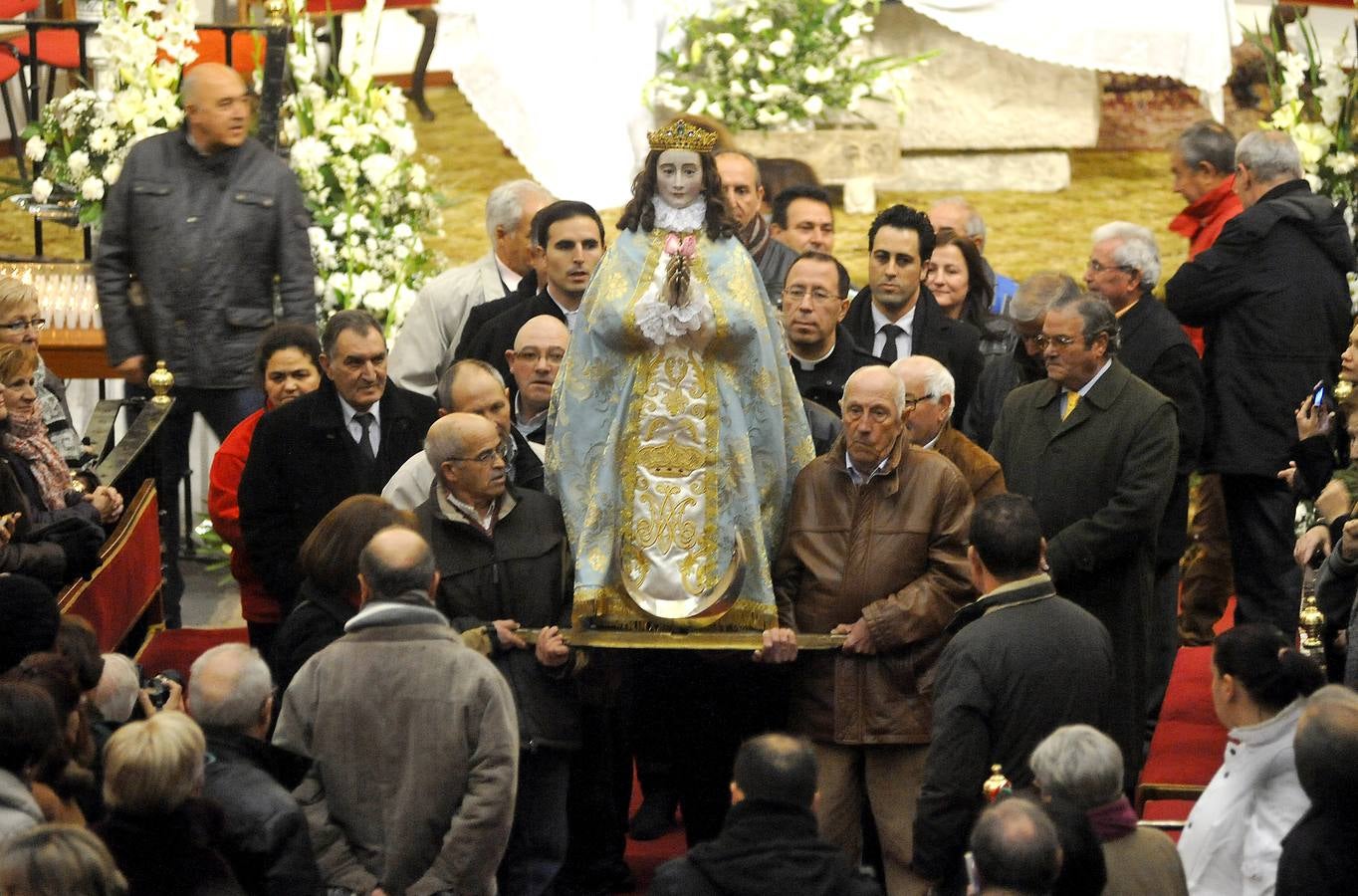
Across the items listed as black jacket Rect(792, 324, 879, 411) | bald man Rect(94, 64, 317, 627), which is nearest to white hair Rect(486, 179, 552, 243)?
bald man Rect(94, 64, 317, 627)

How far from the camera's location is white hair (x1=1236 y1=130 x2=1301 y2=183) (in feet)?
29.8

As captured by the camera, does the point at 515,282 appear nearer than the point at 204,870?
No

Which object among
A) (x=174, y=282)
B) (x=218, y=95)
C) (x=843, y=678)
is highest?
(x=218, y=95)

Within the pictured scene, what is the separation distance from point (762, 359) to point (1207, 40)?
22.7ft

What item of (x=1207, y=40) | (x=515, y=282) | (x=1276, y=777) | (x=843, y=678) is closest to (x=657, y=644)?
(x=843, y=678)

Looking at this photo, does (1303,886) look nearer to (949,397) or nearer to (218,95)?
(949,397)

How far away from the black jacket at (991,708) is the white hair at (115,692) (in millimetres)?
1882

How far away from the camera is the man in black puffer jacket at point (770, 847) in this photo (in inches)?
197

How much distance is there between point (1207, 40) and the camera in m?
13.2

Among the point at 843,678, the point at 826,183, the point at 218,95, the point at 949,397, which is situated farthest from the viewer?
the point at 826,183

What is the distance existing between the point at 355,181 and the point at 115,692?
448 cm

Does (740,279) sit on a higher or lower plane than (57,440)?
higher

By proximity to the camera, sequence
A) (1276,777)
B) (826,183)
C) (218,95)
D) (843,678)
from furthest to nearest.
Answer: (826,183) → (218,95) → (843,678) → (1276,777)

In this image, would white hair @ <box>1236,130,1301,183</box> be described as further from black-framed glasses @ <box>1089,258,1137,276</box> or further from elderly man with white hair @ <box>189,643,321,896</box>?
elderly man with white hair @ <box>189,643,321,896</box>
